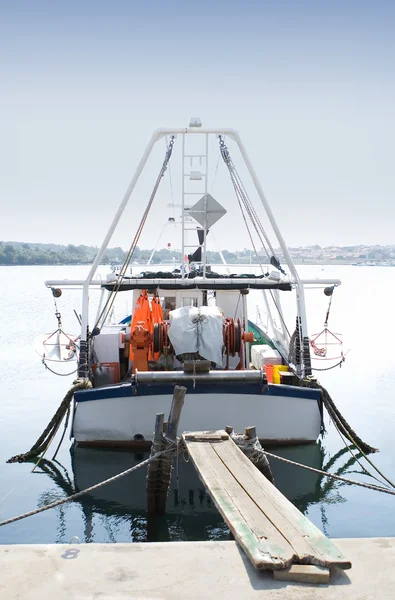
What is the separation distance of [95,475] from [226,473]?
19.5ft

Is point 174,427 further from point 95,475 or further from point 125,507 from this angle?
point 95,475

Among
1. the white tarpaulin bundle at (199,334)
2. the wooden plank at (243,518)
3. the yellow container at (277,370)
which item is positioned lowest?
the yellow container at (277,370)

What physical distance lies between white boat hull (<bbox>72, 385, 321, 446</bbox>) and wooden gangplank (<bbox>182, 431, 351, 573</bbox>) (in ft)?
11.6

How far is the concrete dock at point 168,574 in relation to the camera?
4109 millimetres

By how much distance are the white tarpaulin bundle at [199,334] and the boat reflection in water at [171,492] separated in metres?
2.40

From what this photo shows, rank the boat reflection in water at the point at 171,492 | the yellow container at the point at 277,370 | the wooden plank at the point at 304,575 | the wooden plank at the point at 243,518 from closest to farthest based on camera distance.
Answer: the wooden plank at the point at 304,575
the wooden plank at the point at 243,518
the boat reflection in water at the point at 171,492
the yellow container at the point at 277,370

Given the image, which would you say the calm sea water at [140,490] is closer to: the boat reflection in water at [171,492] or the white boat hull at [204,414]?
the boat reflection in water at [171,492]

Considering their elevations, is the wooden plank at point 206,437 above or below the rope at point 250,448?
above

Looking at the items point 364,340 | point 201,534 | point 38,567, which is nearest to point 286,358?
point 201,534

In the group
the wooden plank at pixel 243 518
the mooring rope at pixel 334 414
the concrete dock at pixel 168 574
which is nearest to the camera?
the concrete dock at pixel 168 574

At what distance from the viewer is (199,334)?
42.5 feet

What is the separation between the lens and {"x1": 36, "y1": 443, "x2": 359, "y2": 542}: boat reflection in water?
31.7ft

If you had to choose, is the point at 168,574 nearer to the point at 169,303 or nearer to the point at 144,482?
the point at 144,482

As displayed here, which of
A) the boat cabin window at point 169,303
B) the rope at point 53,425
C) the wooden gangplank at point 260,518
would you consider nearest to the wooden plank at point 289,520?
the wooden gangplank at point 260,518
